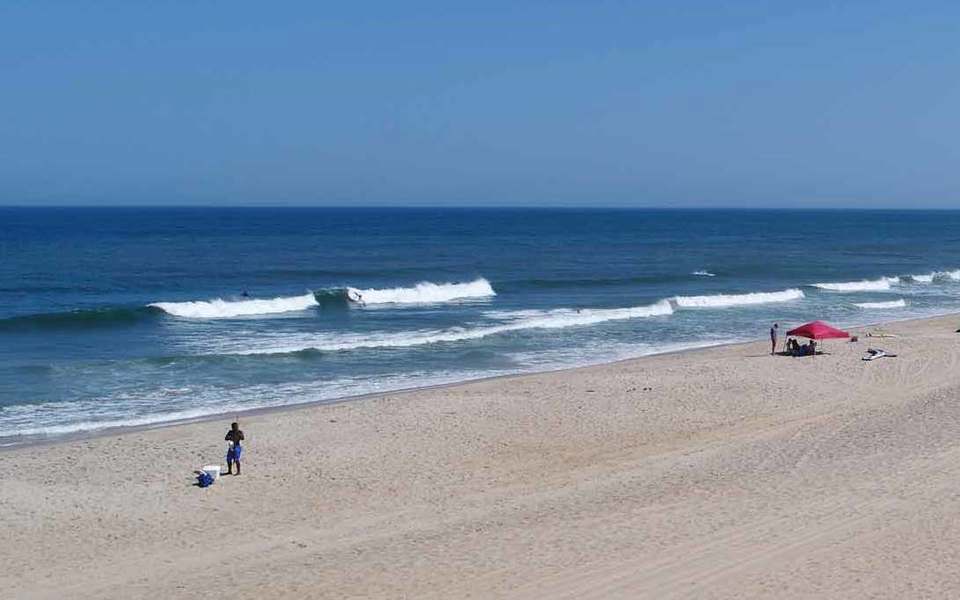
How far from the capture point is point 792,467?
53.8ft

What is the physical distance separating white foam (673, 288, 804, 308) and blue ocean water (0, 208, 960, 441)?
0.43ft

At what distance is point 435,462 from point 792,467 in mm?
5751

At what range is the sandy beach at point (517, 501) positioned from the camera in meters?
11.8

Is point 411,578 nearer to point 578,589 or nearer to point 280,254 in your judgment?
point 578,589

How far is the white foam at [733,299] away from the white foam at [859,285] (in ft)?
14.2

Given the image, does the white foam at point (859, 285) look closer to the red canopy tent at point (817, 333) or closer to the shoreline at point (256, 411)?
the shoreline at point (256, 411)

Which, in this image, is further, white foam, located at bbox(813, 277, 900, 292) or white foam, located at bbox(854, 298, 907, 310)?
white foam, located at bbox(813, 277, 900, 292)

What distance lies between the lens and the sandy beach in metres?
11.8

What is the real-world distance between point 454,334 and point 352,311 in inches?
309

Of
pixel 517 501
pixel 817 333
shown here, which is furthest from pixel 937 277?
pixel 517 501

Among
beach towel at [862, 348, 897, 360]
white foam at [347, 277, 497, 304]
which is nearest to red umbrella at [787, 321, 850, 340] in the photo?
beach towel at [862, 348, 897, 360]

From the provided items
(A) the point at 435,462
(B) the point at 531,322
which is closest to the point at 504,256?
(B) the point at 531,322

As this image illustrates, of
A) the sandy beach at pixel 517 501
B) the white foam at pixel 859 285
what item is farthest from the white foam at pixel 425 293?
the sandy beach at pixel 517 501

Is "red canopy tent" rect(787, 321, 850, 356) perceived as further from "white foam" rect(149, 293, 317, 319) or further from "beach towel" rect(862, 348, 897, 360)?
"white foam" rect(149, 293, 317, 319)
